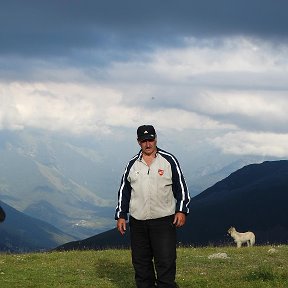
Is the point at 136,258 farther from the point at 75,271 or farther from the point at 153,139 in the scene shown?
the point at 75,271

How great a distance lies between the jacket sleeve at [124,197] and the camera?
1291cm

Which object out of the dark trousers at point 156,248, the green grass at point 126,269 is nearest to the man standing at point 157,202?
the dark trousers at point 156,248

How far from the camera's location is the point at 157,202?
12.6m

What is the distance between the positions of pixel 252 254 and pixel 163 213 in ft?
51.4

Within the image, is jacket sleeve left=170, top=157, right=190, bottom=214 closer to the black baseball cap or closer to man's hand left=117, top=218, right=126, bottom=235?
the black baseball cap

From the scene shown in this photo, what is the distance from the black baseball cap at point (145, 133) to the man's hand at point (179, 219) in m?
1.83

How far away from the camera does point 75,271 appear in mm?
20609

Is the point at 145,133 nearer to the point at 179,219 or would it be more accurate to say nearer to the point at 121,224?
the point at 179,219

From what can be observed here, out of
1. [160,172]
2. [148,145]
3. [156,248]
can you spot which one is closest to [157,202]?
[160,172]

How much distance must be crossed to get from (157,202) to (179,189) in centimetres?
58

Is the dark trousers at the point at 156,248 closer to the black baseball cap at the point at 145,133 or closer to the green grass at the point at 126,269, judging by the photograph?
the black baseball cap at the point at 145,133

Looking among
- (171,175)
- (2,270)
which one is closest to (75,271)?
(2,270)

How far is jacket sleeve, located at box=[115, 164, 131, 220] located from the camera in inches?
508

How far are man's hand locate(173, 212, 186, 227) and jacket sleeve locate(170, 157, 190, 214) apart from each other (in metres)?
0.09
